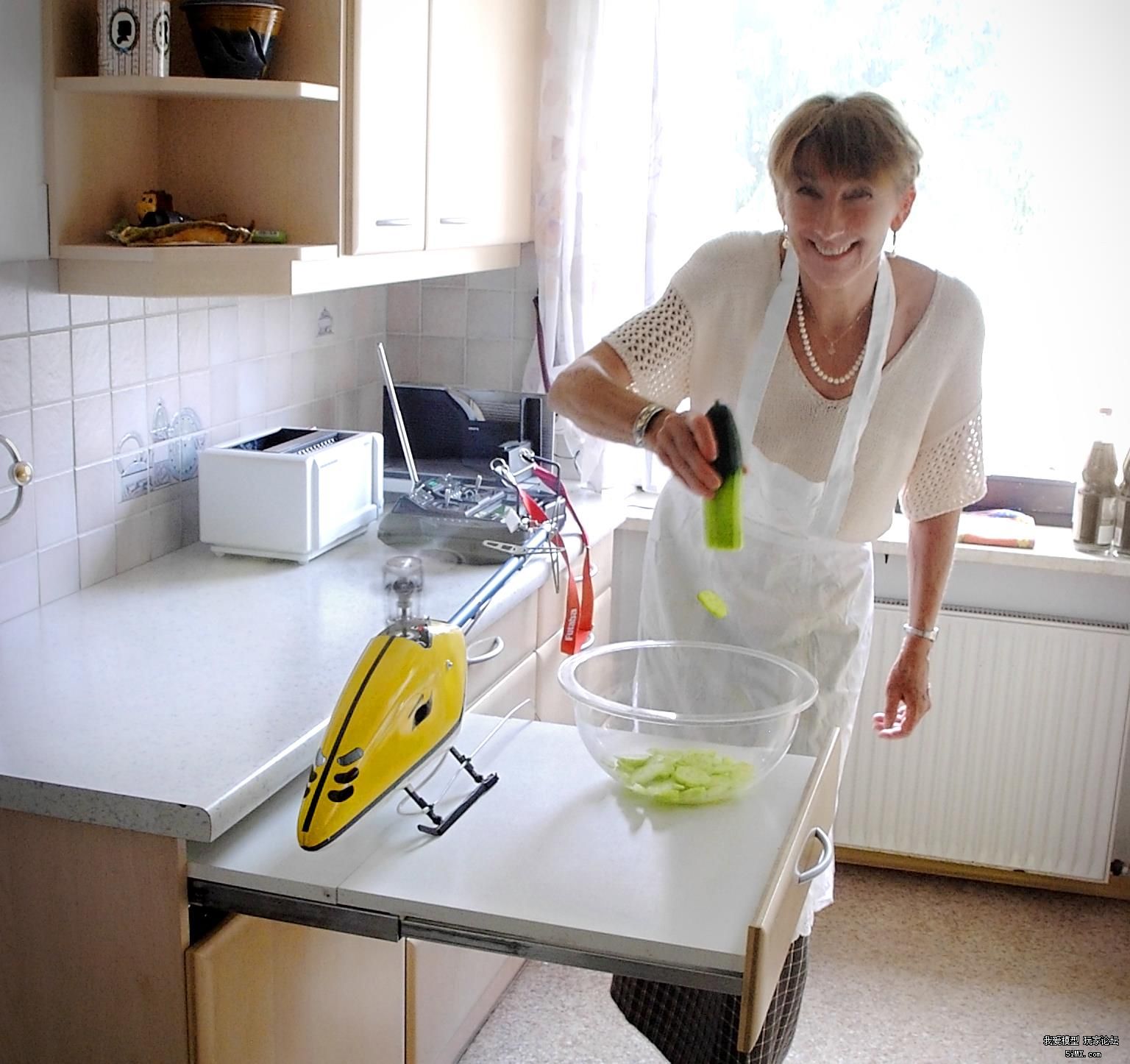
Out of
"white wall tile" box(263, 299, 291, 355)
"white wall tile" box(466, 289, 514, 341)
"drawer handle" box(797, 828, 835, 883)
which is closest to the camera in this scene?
"drawer handle" box(797, 828, 835, 883)

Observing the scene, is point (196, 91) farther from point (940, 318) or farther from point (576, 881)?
point (576, 881)

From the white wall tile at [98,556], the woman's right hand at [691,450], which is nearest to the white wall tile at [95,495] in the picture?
the white wall tile at [98,556]

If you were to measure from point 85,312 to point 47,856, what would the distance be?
2.92ft

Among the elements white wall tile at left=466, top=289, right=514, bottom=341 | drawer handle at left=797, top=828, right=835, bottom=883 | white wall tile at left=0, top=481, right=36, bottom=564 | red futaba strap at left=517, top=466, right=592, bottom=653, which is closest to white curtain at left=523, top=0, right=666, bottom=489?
white wall tile at left=466, top=289, right=514, bottom=341

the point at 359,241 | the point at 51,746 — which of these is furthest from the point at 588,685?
the point at 359,241

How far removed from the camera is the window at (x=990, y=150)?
9.68ft

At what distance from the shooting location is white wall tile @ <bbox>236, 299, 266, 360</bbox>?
2447 mm

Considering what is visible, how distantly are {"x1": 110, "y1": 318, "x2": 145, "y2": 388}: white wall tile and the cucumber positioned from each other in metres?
0.98

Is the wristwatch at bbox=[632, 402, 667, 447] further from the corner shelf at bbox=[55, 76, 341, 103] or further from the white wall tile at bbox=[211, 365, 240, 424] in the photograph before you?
A: the white wall tile at bbox=[211, 365, 240, 424]

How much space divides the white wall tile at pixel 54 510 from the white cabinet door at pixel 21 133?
344mm

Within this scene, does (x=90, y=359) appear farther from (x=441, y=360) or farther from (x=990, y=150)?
(x=990, y=150)

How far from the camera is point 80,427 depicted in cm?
202

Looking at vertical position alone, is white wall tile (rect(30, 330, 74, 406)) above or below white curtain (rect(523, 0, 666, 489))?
below

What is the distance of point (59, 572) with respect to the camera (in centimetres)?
200
